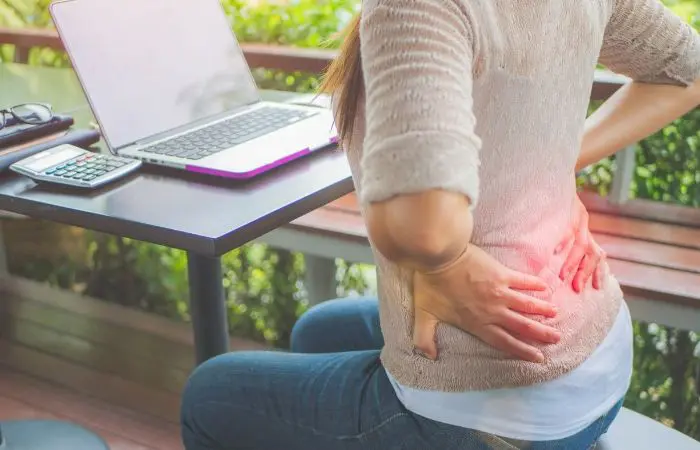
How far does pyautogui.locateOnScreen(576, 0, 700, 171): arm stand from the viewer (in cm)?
112

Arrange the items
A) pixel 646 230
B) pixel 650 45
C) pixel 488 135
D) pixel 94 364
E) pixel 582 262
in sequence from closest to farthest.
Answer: pixel 488 135 → pixel 582 262 → pixel 650 45 → pixel 646 230 → pixel 94 364

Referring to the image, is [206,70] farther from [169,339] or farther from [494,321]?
[169,339]

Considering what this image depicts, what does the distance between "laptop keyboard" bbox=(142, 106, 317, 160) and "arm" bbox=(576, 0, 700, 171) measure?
0.53 meters

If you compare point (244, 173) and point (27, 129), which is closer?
point (244, 173)

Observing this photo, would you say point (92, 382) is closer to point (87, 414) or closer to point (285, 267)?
point (87, 414)

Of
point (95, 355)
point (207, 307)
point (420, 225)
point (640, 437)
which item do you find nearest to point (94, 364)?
point (95, 355)

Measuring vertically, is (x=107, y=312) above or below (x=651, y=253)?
below

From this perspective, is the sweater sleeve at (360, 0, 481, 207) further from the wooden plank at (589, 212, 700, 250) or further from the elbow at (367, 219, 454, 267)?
the wooden plank at (589, 212, 700, 250)

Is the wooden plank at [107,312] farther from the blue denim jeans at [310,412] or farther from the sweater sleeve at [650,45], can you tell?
the sweater sleeve at [650,45]

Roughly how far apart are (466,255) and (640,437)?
50 centimetres

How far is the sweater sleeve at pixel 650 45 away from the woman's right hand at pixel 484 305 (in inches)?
15.1

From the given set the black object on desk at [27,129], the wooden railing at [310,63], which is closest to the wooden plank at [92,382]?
the wooden railing at [310,63]

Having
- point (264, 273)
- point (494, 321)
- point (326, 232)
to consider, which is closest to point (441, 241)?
point (494, 321)

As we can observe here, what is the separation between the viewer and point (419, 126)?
763mm
